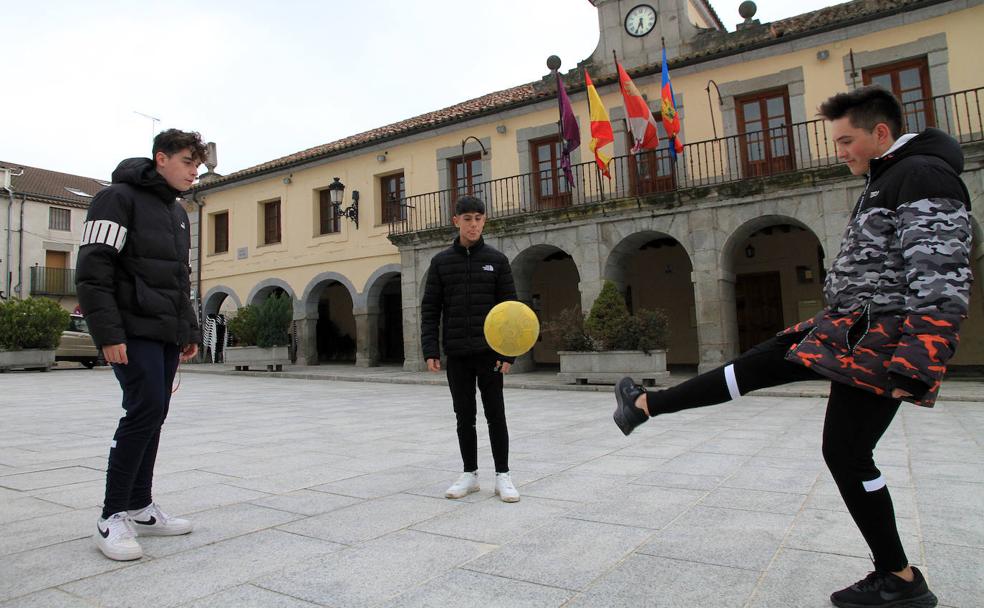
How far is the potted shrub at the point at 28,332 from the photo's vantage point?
54.0 feet

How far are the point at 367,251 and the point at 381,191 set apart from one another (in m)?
1.81

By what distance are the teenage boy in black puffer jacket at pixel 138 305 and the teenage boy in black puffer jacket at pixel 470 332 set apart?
129cm

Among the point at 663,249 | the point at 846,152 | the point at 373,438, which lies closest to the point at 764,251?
the point at 663,249

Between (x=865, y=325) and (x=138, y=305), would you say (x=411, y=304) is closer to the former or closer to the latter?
(x=138, y=305)

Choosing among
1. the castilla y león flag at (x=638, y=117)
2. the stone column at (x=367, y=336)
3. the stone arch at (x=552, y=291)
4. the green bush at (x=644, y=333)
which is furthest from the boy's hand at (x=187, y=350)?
the stone column at (x=367, y=336)

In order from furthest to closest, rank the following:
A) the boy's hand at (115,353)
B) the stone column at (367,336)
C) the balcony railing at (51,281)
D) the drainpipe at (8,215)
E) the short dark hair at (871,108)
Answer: the balcony railing at (51,281) < the drainpipe at (8,215) < the stone column at (367,336) < the boy's hand at (115,353) < the short dark hair at (871,108)

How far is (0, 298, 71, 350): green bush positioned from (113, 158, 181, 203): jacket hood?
55.8 feet

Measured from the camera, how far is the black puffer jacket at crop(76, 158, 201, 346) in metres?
2.58

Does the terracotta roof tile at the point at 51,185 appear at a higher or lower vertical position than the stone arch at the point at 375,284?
higher

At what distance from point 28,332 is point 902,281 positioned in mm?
19875

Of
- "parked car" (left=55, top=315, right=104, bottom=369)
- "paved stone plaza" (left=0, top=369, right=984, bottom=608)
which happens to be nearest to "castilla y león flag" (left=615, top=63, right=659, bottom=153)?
"paved stone plaza" (left=0, top=369, right=984, bottom=608)

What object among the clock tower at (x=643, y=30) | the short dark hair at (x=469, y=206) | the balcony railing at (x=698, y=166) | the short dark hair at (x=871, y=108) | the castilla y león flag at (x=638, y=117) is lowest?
Result: the short dark hair at (x=871, y=108)

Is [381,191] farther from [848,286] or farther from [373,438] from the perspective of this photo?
[848,286]

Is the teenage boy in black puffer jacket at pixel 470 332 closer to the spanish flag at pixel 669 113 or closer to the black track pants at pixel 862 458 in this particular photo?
the black track pants at pixel 862 458
